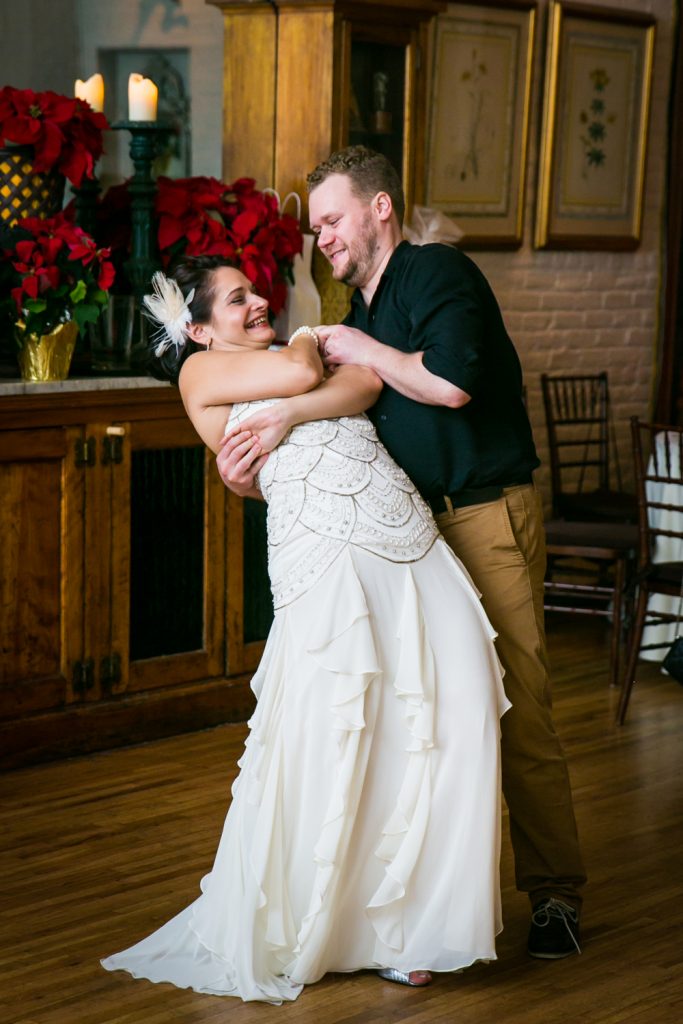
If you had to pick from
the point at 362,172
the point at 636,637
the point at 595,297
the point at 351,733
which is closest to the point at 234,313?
the point at 362,172

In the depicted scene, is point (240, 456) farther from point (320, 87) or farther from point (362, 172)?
point (320, 87)

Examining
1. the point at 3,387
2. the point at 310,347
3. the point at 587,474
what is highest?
the point at 310,347

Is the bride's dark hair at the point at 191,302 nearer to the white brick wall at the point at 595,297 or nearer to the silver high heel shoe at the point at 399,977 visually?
the silver high heel shoe at the point at 399,977

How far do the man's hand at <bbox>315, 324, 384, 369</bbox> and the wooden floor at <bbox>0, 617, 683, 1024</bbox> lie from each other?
119 cm

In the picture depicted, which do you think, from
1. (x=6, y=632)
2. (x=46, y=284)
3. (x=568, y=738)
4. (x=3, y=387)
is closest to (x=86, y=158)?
(x=46, y=284)

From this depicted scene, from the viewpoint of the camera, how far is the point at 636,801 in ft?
13.3

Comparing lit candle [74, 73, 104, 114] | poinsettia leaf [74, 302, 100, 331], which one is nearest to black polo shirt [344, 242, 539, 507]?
poinsettia leaf [74, 302, 100, 331]

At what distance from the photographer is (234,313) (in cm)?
298

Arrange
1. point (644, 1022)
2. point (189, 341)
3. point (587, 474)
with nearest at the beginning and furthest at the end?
point (644, 1022)
point (189, 341)
point (587, 474)

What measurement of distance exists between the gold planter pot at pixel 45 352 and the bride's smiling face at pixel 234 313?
1237mm

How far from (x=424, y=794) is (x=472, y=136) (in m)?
3.89

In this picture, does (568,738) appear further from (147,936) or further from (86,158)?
(86,158)

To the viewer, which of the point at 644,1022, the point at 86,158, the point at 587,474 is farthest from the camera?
the point at 587,474

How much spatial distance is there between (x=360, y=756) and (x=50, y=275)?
75.0 inches
